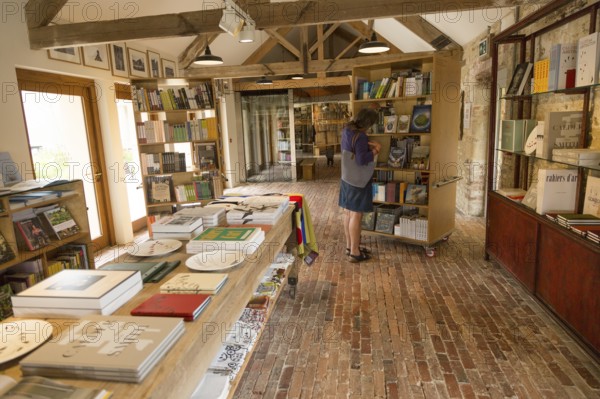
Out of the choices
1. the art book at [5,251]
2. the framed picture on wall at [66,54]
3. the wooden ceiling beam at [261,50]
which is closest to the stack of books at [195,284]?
the art book at [5,251]

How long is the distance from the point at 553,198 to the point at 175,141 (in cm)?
416

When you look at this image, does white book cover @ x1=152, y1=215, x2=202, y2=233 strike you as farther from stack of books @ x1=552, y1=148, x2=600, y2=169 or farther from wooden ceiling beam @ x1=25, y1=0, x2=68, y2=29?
wooden ceiling beam @ x1=25, y1=0, x2=68, y2=29

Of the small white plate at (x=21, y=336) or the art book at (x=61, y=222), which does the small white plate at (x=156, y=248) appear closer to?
the small white plate at (x=21, y=336)

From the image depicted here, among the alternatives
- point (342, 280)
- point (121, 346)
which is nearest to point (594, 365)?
point (342, 280)

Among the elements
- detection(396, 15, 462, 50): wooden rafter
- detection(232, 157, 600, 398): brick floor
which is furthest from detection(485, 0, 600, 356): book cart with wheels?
detection(396, 15, 462, 50): wooden rafter

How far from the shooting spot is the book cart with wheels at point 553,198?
2590 mm

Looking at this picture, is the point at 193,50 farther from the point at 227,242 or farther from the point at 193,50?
the point at 227,242

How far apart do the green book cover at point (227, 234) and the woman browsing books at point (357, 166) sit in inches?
90.8

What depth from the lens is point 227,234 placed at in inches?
79.2

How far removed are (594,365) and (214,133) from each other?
4.37 metres

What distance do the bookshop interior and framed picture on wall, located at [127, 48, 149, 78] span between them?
4 cm

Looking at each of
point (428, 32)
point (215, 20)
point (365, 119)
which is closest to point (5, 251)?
point (215, 20)

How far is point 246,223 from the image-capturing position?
92.2 inches

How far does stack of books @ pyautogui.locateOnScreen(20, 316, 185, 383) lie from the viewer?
1011 millimetres
